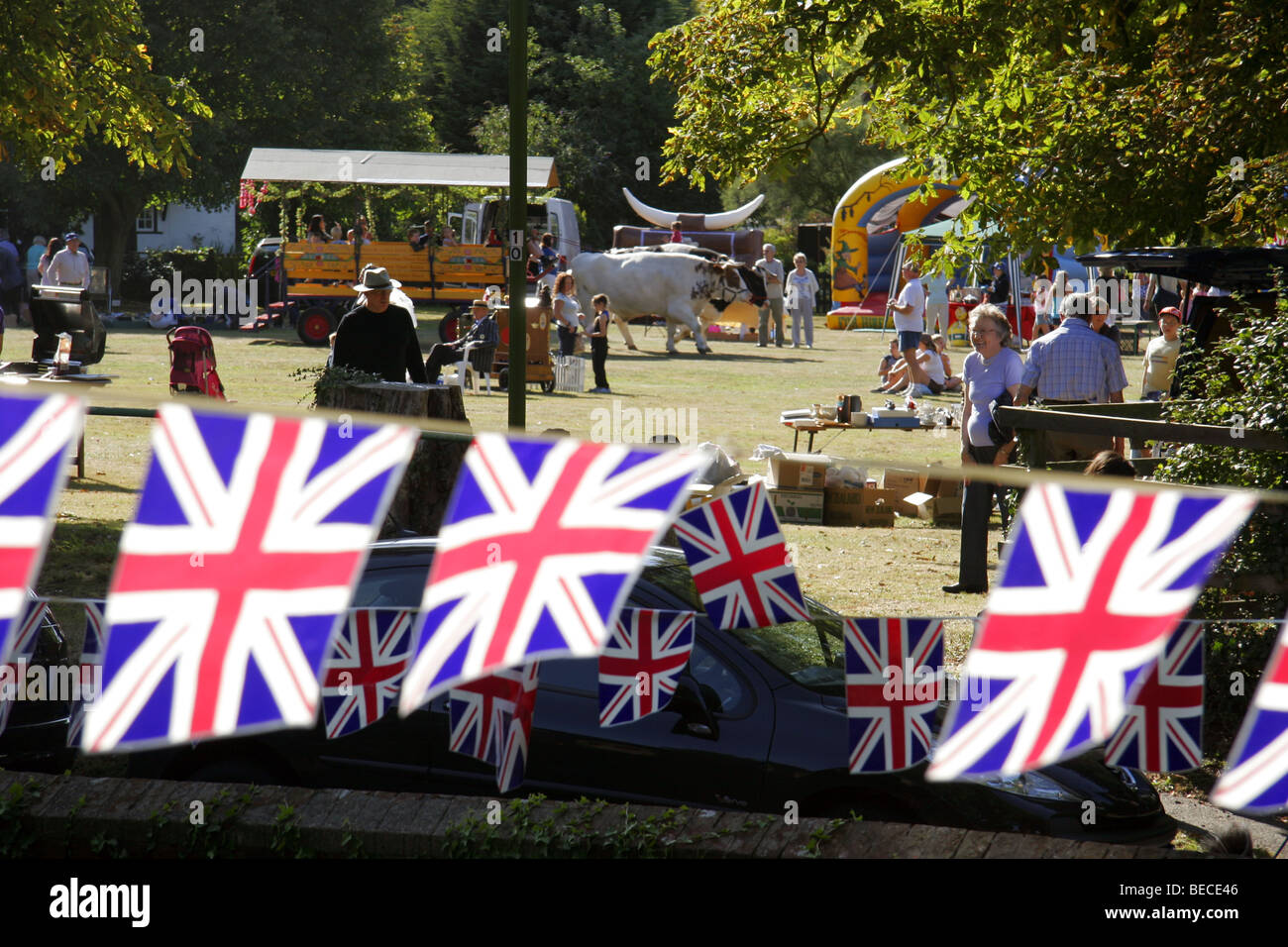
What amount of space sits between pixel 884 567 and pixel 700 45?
573cm

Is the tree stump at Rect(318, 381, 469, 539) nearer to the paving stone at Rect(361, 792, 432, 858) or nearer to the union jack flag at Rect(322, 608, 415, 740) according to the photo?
the union jack flag at Rect(322, 608, 415, 740)

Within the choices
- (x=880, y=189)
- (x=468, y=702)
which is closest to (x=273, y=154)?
(x=880, y=189)

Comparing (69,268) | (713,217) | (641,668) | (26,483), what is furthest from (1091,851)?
(713,217)

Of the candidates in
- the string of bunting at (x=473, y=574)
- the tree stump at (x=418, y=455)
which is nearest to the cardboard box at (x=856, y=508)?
the tree stump at (x=418, y=455)

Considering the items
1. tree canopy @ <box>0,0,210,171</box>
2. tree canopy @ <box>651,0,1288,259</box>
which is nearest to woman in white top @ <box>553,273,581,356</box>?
tree canopy @ <box>651,0,1288,259</box>

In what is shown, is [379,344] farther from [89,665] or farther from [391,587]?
[391,587]

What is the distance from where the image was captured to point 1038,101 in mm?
11711

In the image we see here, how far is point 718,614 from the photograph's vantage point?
495 centimetres

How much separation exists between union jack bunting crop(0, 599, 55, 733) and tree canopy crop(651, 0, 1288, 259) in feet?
23.6

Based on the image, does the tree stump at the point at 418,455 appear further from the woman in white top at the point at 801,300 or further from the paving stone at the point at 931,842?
the woman in white top at the point at 801,300

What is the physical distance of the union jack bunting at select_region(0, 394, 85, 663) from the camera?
317 centimetres

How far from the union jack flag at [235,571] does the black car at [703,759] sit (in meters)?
2.43
